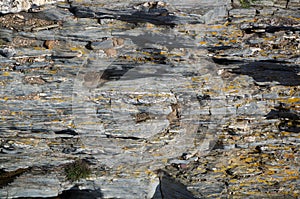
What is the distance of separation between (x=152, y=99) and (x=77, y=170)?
3.79m

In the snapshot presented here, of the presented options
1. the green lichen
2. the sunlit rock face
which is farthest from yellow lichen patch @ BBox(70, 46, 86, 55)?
the green lichen

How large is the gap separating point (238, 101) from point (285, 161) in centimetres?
278

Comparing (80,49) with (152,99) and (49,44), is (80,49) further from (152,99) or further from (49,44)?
(152,99)

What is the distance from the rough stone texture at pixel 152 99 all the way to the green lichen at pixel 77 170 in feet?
0.64

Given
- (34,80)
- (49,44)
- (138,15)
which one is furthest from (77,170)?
(138,15)

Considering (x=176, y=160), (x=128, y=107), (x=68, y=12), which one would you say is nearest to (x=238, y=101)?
(x=176, y=160)

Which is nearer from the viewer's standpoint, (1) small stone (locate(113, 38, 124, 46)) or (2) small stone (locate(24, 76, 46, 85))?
(2) small stone (locate(24, 76, 46, 85))

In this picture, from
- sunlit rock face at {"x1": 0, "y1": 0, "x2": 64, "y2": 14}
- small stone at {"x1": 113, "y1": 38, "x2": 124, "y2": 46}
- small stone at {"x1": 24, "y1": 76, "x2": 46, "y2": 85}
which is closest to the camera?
sunlit rock face at {"x1": 0, "y1": 0, "x2": 64, "y2": 14}

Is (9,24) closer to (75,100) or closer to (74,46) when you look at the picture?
(74,46)

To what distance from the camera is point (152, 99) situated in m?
11.1

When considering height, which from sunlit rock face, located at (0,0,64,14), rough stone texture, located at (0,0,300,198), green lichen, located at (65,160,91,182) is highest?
sunlit rock face, located at (0,0,64,14)

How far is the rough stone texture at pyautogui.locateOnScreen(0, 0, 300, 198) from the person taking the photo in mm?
10625

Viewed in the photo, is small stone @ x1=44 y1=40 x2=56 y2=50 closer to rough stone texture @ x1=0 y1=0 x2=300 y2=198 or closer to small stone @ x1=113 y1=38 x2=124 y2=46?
rough stone texture @ x1=0 y1=0 x2=300 y2=198

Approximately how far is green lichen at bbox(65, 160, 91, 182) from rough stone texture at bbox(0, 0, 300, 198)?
0.64 feet
